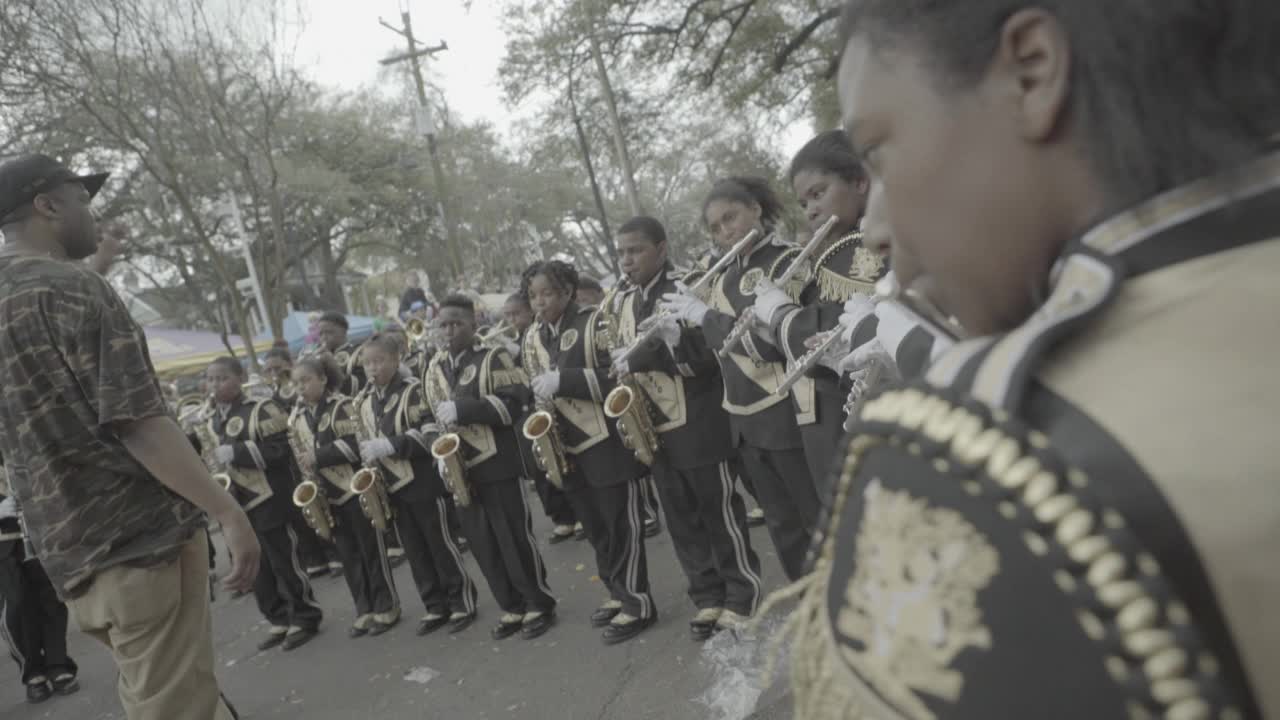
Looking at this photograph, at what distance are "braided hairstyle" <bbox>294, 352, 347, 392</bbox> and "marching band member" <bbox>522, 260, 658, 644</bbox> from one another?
91.3 inches

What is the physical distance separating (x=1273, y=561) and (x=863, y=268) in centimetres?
313

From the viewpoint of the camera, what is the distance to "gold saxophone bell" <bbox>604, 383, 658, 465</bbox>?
4855 mm

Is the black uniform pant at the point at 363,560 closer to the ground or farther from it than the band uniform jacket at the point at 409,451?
closer to the ground

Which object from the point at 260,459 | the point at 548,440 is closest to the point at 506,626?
the point at 548,440

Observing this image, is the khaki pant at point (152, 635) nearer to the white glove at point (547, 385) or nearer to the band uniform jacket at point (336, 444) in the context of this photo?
the white glove at point (547, 385)

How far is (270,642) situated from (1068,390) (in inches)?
294

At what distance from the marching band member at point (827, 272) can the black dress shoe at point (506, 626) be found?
9.09 ft

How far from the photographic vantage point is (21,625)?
6.84 m

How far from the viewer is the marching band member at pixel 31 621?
266 inches

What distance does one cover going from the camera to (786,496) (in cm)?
446

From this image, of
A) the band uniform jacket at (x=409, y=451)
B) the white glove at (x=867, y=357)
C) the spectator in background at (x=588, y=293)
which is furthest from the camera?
the spectator in background at (x=588, y=293)

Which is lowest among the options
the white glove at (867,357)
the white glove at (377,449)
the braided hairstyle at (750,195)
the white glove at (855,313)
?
the white glove at (377,449)

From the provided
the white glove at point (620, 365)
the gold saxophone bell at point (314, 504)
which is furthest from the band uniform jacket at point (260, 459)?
the white glove at point (620, 365)

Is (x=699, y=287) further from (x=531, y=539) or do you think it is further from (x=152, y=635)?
(x=152, y=635)
